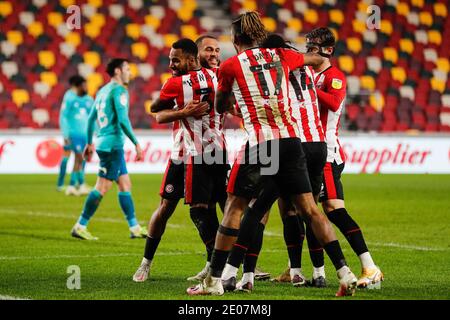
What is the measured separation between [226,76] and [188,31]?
72.8 feet

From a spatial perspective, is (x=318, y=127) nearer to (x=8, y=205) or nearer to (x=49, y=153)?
(x=8, y=205)

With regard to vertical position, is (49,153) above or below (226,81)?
below

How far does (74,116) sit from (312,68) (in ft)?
37.4

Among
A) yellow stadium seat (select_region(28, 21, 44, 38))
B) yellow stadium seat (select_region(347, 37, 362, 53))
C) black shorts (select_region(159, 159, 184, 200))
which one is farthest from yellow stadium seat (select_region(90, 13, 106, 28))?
black shorts (select_region(159, 159, 184, 200))

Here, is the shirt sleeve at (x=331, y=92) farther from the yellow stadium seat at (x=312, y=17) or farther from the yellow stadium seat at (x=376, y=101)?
the yellow stadium seat at (x=312, y=17)

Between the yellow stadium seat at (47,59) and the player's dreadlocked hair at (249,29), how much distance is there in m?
20.4

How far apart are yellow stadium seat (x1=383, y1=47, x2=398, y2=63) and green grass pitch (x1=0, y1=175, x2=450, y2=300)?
11.9 m

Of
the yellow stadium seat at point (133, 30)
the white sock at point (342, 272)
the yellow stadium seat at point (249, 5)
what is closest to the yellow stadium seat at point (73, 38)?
the yellow stadium seat at point (133, 30)

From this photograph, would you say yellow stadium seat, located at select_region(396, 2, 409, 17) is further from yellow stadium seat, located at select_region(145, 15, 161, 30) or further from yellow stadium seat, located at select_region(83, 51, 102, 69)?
yellow stadium seat, located at select_region(83, 51, 102, 69)

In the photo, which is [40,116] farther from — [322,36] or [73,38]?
[322,36]

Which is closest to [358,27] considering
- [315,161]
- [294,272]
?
[294,272]

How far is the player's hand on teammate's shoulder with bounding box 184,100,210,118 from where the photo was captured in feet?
25.4

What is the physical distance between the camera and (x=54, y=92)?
85.1 feet
